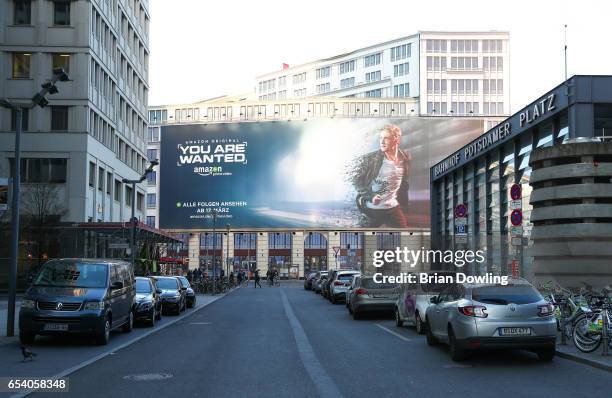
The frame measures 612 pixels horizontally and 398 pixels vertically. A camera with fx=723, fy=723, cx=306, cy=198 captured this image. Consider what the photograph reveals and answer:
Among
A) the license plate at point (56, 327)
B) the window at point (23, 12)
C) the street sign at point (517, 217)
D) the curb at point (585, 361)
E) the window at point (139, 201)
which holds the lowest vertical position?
the curb at point (585, 361)

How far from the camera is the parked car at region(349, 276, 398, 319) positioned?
78.8ft

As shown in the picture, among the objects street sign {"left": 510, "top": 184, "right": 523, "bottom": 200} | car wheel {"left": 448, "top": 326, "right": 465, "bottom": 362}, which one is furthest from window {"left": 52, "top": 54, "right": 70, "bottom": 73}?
car wheel {"left": 448, "top": 326, "right": 465, "bottom": 362}

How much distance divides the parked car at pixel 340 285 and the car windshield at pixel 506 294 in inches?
848

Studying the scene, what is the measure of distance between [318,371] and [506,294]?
371 cm

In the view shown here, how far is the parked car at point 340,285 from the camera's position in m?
35.1

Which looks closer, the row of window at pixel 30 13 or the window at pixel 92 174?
the row of window at pixel 30 13

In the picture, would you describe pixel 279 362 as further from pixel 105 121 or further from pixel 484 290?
pixel 105 121

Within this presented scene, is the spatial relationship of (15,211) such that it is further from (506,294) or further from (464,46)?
(464,46)

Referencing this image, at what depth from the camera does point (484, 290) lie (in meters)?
12.9

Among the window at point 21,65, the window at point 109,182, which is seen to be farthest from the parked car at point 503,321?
the window at point 109,182

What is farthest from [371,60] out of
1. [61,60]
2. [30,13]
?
[30,13]

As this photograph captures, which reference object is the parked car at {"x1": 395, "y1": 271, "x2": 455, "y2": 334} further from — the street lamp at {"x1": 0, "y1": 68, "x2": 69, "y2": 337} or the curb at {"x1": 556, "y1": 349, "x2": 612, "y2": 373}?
the street lamp at {"x1": 0, "y1": 68, "x2": 69, "y2": 337}

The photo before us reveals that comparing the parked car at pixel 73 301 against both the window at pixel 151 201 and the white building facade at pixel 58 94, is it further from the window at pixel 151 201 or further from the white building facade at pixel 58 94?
the window at pixel 151 201

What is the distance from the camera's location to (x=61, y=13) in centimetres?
5053
